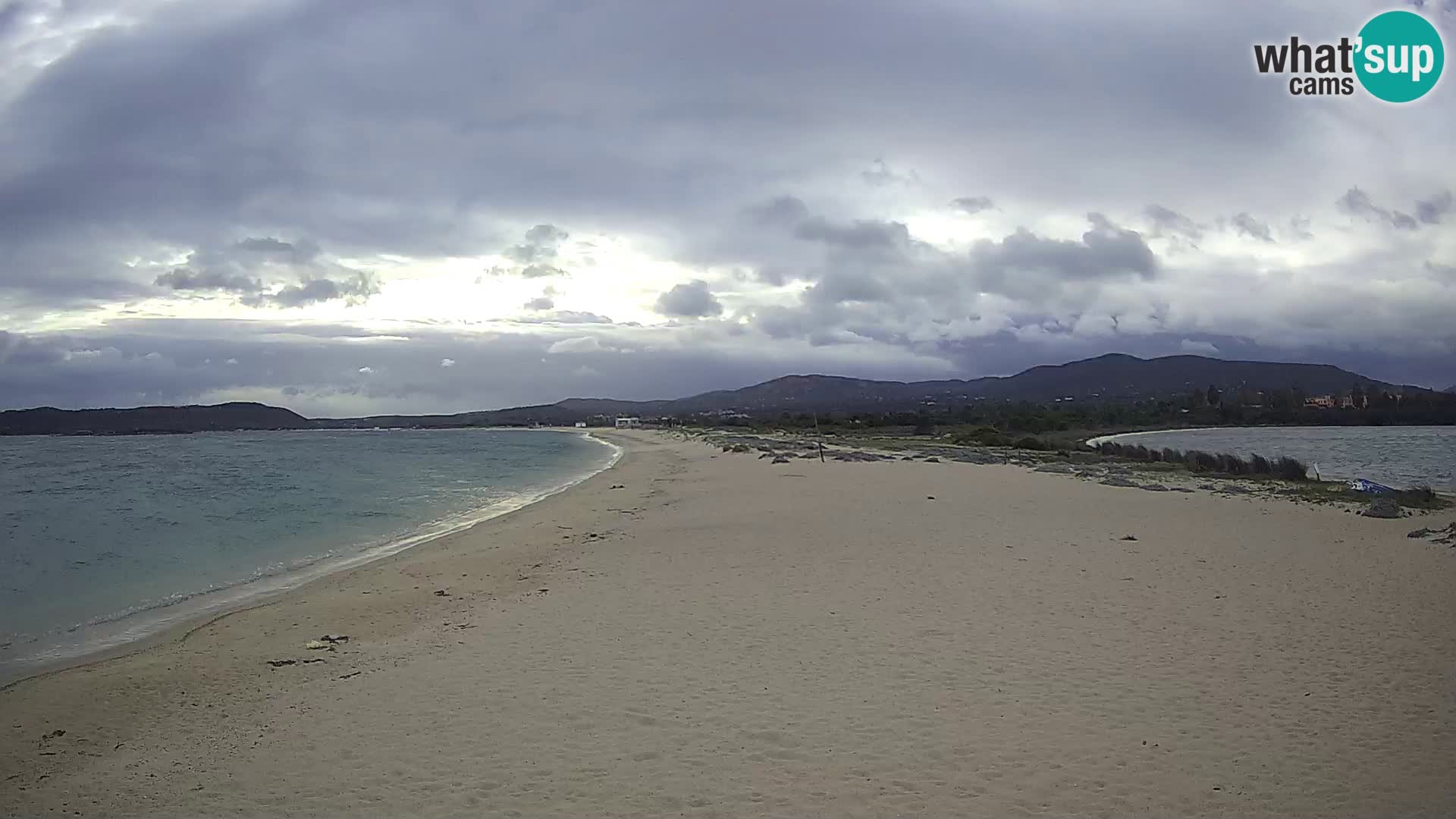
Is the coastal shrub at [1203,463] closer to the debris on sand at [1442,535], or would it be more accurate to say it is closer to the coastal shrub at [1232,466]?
the coastal shrub at [1232,466]

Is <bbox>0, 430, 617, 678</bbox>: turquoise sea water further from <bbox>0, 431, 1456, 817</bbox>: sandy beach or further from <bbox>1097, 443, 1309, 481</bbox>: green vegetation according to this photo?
<bbox>1097, 443, 1309, 481</bbox>: green vegetation

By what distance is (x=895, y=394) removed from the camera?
16962cm

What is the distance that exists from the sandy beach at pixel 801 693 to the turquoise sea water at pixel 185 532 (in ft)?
5.68

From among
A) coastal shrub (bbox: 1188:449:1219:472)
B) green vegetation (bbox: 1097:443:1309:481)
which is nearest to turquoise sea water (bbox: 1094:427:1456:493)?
green vegetation (bbox: 1097:443:1309:481)

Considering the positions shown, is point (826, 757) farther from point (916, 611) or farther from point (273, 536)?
point (273, 536)

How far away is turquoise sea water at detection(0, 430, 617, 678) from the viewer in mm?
10914

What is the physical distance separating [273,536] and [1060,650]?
1681cm

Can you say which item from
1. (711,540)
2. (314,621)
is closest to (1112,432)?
(711,540)

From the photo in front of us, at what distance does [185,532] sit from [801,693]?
58.8 ft

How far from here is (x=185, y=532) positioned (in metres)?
18.8

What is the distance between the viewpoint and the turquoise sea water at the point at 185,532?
10.9 meters

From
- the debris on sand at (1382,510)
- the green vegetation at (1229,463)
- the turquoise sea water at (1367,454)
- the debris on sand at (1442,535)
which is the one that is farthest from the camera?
the turquoise sea water at (1367,454)

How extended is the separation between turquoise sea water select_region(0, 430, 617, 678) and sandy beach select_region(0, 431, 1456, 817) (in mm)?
1732

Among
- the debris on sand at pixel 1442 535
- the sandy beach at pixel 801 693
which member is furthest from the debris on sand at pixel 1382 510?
the sandy beach at pixel 801 693
